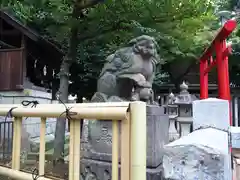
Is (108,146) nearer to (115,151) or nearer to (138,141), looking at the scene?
(115,151)

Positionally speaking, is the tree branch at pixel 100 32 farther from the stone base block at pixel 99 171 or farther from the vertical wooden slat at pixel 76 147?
the vertical wooden slat at pixel 76 147

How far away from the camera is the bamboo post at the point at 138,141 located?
1158mm

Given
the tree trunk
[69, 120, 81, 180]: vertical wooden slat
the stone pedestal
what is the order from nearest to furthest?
[69, 120, 81, 180]: vertical wooden slat, the stone pedestal, the tree trunk

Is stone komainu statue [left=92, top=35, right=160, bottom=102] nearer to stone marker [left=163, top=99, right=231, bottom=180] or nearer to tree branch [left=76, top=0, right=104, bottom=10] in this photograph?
stone marker [left=163, top=99, right=231, bottom=180]

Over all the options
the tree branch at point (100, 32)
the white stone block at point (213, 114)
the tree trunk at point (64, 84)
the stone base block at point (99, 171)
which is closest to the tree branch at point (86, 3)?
the tree trunk at point (64, 84)

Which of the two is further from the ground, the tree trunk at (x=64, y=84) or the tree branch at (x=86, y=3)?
the tree branch at (x=86, y=3)

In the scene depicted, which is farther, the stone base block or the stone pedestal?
the stone pedestal

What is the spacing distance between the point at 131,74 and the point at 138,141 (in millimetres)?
3010

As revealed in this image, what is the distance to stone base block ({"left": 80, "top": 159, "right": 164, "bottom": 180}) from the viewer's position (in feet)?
11.2

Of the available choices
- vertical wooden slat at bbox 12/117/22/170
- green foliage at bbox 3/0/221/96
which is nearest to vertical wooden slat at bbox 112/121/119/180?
vertical wooden slat at bbox 12/117/22/170

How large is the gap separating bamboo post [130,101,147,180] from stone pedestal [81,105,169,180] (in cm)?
240

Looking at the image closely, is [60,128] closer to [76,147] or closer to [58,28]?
[58,28]

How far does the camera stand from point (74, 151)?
1.42 metres

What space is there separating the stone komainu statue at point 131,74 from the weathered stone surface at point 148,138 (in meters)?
0.45
